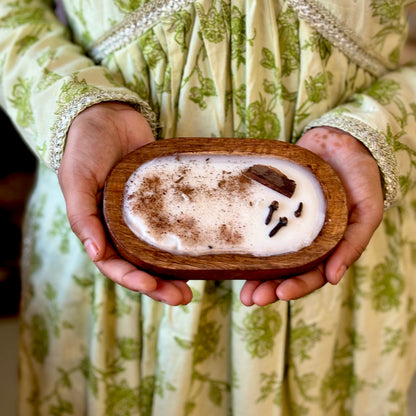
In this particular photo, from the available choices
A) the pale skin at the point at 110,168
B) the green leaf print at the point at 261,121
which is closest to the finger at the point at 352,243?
the pale skin at the point at 110,168

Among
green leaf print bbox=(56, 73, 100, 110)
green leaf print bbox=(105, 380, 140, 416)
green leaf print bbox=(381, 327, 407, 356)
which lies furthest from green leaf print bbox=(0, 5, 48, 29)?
green leaf print bbox=(381, 327, 407, 356)

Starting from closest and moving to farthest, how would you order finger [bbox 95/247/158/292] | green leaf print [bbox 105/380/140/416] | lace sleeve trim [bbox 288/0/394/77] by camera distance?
finger [bbox 95/247/158/292]
lace sleeve trim [bbox 288/0/394/77]
green leaf print [bbox 105/380/140/416]

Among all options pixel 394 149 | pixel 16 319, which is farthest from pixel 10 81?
pixel 16 319

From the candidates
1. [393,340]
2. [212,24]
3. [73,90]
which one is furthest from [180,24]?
[393,340]

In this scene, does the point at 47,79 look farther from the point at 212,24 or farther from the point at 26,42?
the point at 212,24

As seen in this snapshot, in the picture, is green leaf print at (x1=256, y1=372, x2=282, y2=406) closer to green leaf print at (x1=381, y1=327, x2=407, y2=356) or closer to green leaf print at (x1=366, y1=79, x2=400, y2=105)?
green leaf print at (x1=381, y1=327, x2=407, y2=356)

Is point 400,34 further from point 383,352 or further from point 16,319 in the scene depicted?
point 16,319
